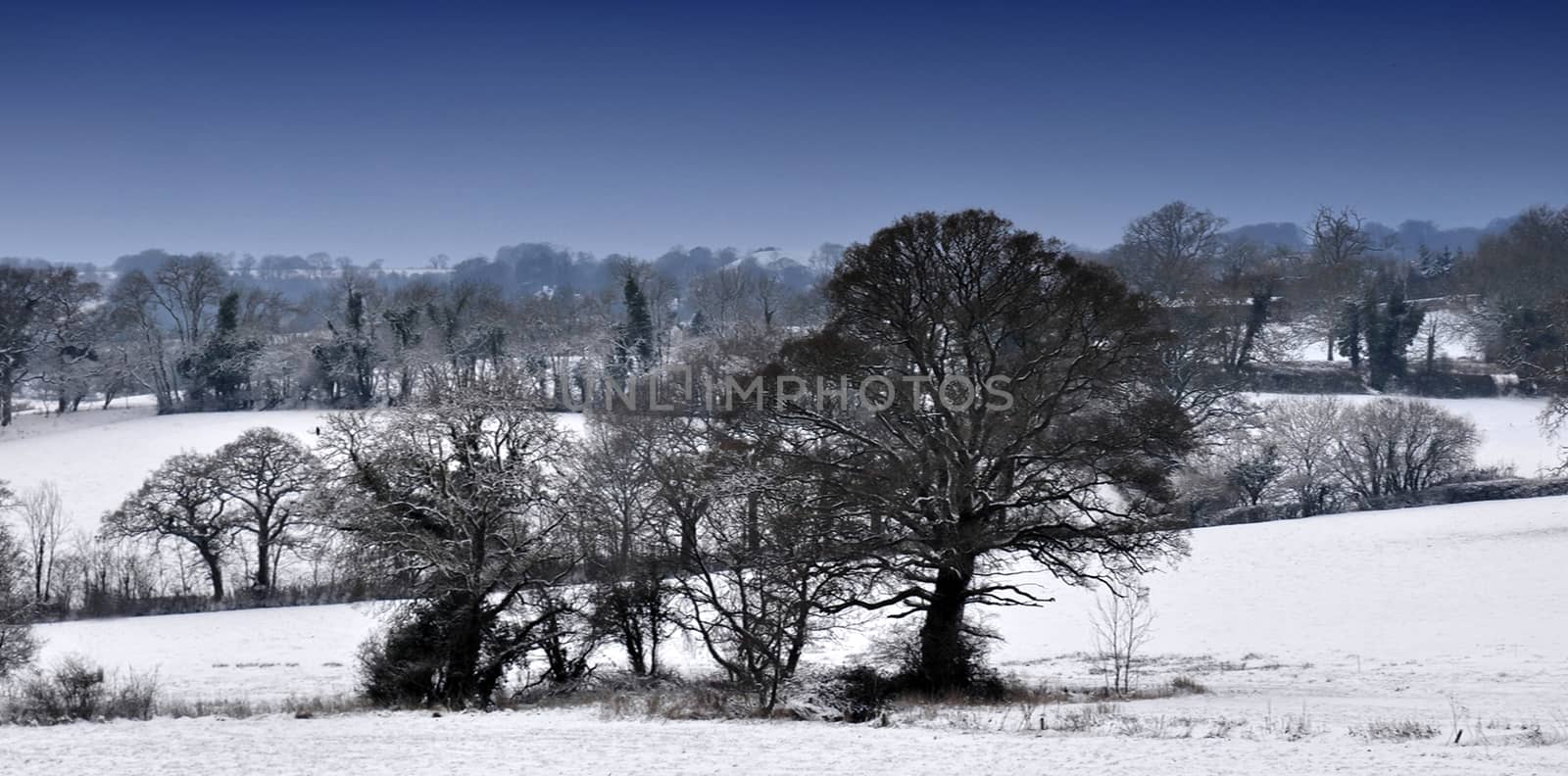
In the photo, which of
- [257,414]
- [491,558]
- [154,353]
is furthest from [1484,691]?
[154,353]

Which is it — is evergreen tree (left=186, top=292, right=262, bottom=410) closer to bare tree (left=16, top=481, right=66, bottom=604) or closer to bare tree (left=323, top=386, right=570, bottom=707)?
bare tree (left=16, top=481, right=66, bottom=604)

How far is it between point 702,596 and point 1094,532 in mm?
7838

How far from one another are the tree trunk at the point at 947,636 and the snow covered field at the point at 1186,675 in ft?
8.09

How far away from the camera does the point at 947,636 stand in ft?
61.2

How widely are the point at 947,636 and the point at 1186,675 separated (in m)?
4.99

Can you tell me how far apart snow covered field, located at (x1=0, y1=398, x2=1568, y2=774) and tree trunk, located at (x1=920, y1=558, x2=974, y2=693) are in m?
2.47

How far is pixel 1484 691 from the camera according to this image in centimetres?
1617

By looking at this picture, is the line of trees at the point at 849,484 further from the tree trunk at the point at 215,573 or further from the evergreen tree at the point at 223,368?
the evergreen tree at the point at 223,368

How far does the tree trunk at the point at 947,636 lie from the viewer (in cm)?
1841

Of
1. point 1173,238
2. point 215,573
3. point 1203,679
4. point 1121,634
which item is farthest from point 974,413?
point 1173,238

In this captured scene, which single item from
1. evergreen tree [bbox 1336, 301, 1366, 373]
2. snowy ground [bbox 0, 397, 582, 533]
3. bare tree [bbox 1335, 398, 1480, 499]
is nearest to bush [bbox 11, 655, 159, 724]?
snowy ground [bbox 0, 397, 582, 533]

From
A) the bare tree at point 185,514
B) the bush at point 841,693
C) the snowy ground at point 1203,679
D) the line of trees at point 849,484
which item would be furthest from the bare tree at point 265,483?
the bush at point 841,693

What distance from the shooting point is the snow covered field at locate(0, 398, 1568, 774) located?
11539mm

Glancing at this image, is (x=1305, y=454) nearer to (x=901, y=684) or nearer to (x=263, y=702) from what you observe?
(x=901, y=684)
